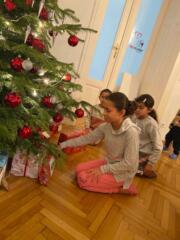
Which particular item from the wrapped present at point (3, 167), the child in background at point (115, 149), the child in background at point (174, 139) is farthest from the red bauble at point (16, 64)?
the child in background at point (174, 139)

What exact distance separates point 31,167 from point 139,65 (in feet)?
10.5

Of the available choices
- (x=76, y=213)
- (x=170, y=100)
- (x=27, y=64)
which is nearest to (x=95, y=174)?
(x=76, y=213)

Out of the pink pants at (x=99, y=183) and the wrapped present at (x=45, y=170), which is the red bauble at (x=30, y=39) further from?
the pink pants at (x=99, y=183)

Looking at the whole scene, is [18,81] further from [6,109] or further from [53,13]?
[53,13]

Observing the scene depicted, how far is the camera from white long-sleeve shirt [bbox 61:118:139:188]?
168 centimetres

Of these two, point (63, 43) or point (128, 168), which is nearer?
point (128, 168)

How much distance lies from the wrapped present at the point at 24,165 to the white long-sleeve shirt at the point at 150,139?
114 centimetres

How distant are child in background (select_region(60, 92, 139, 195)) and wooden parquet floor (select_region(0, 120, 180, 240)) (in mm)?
76

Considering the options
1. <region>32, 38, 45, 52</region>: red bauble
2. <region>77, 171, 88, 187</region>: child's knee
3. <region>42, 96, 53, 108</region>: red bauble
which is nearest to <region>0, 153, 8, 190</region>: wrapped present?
<region>42, 96, 53, 108</region>: red bauble

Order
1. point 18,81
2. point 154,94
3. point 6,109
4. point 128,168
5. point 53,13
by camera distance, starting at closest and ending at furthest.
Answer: point 18,81 → point 6,109 → point 53,13 → point 128,168 → point 154,94

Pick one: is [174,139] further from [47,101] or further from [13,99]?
[13,99]

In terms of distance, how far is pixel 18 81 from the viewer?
1.15m

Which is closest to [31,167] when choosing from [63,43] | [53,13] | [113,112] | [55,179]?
[55,179]

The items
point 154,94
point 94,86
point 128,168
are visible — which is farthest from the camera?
point 154,94
